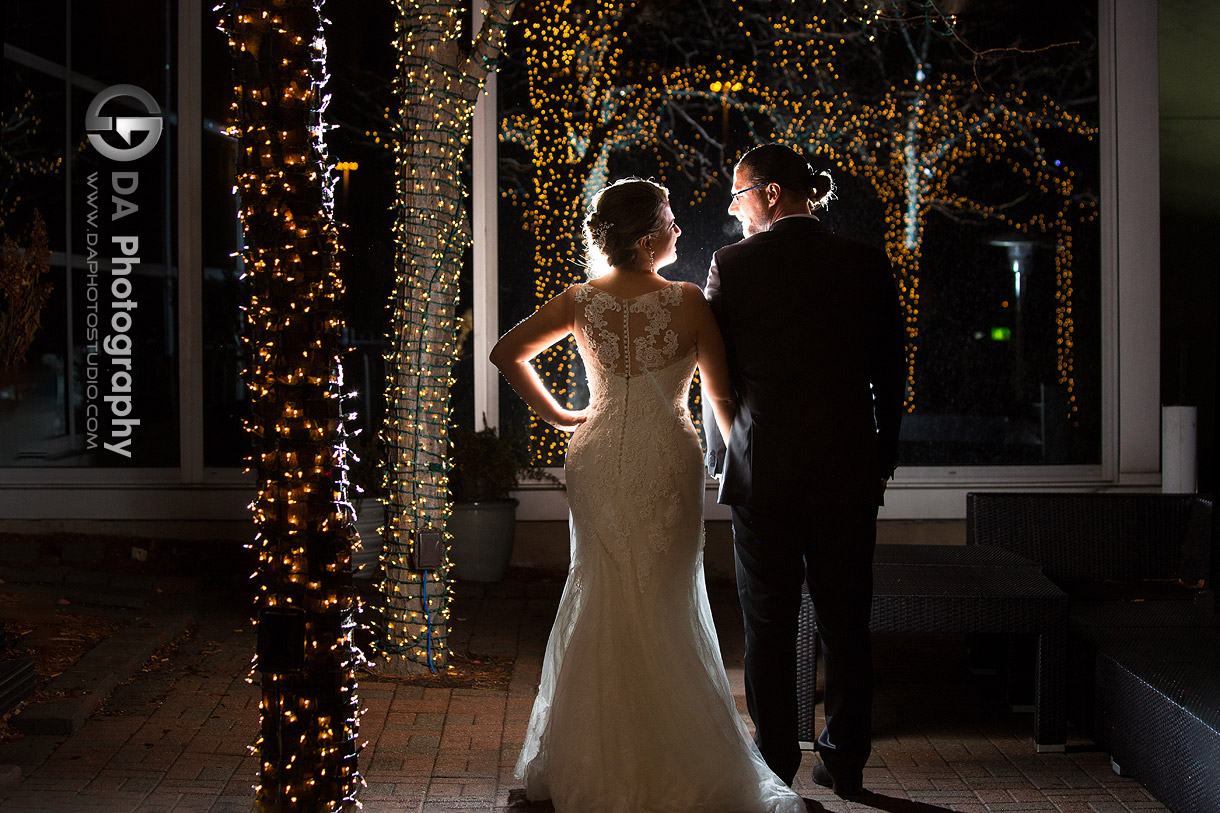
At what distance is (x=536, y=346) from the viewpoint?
3.64m

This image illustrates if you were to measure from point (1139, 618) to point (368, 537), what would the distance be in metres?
4.39

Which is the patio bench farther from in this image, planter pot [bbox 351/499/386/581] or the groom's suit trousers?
planter pot [bbox 351/499/386/581]

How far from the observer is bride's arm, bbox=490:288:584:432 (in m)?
3.58

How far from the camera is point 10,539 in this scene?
7.20 meters

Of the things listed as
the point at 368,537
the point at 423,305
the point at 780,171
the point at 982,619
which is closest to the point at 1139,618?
the point at 982,619

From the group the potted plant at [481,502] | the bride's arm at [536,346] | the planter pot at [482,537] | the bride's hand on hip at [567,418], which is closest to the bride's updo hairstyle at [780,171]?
the bride's arm at [536,346]

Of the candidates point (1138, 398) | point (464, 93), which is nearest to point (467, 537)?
point (464, 93)

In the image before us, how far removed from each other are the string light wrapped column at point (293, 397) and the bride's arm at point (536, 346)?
878mm

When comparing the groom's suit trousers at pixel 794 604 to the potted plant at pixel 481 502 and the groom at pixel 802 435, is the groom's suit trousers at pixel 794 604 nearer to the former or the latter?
the groom at pixel 802 435

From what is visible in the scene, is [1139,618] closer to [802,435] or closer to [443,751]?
[802,435]

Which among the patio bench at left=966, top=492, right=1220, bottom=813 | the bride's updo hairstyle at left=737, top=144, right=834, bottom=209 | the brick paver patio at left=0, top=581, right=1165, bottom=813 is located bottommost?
the brick paver patio at left=0, top=581, right=1165, bottom=813

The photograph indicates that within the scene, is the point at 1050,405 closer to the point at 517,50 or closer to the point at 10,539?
the point at 517,50

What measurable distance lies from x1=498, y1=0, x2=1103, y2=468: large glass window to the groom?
3843 mm

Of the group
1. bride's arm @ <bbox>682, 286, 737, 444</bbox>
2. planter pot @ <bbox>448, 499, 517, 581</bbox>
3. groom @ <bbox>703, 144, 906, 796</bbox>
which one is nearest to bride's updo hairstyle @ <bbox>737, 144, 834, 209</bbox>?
groom @ <bbox>703, 144, 906, 796</bbox>
